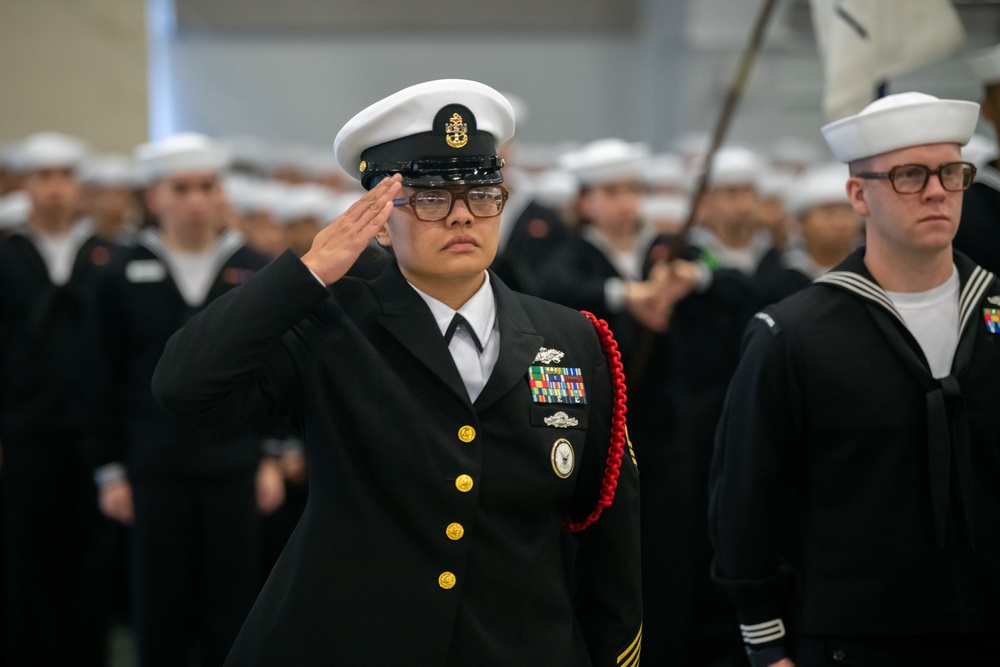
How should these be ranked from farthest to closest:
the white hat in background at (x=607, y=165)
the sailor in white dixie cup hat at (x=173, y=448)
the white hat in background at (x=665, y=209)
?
1. the white hat in background at (x=665, y=209)
2. the white hat in background at (x=607, y=165)
3. the sailor in white dixie cup hat at (x=173, y=448)

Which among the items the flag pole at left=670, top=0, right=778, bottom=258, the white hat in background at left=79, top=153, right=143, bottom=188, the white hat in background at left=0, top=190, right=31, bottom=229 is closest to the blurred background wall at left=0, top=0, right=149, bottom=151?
the white hat in background at left=79, top=153, right=143, bottom=188

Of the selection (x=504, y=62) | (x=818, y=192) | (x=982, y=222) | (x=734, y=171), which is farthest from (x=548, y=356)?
(x=504, y=62)

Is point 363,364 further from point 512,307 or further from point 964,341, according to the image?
point 964,341

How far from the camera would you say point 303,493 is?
275 inches

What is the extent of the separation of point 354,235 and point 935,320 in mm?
1444

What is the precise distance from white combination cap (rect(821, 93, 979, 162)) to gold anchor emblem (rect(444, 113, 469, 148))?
1.06m

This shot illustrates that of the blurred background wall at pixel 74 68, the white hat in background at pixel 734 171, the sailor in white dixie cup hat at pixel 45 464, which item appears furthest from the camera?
the blurred background wall at pixel 74 68

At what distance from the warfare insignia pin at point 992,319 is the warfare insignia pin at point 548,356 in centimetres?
111

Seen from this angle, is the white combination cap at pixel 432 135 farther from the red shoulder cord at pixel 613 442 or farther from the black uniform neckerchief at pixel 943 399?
the black uniform neckerchief at pixel 943 399

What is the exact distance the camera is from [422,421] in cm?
260

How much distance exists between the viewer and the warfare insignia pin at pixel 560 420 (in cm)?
267

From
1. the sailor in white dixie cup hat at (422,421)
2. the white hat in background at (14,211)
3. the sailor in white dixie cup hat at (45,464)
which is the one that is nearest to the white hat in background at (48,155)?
the white hat in background at (14,211)

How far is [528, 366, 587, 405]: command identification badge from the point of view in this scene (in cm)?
268

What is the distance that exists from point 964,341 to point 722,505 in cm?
69
